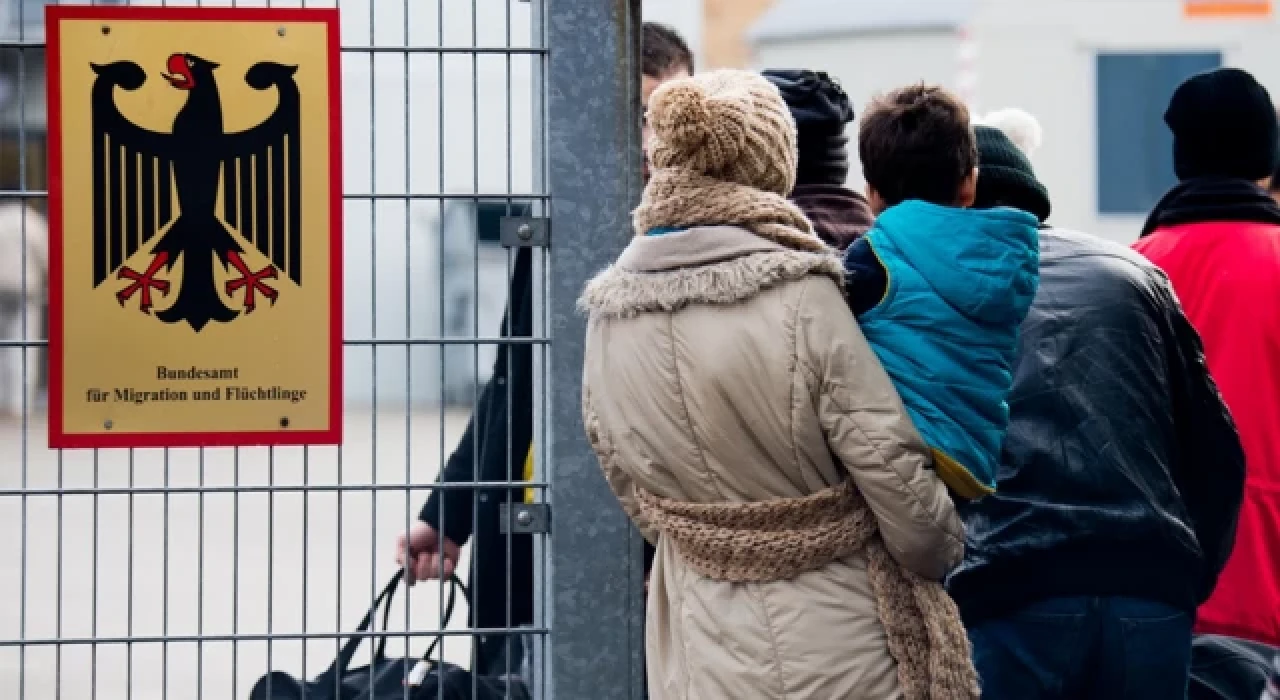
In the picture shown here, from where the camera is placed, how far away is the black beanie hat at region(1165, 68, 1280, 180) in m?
4.17

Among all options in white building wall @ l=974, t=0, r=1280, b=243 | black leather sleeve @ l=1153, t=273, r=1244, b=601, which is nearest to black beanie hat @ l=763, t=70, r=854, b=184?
black leather sleeve @ l=1153, t=273, r=1244, b=601

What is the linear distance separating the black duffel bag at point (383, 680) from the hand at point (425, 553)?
4cm

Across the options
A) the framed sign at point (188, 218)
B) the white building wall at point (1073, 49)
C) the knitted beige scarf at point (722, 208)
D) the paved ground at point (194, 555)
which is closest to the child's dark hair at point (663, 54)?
the framed sign at point (188, 218)

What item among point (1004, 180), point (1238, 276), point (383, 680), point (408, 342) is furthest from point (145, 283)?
point (1238, 276)

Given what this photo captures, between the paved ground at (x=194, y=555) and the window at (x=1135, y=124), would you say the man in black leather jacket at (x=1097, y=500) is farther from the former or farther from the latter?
the window at (x=1135, y=124)

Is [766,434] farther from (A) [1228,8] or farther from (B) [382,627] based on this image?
(A) [1228,8]

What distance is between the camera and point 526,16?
11.7 feet

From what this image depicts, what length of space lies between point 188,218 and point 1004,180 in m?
1.53

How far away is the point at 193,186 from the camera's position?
345 cm

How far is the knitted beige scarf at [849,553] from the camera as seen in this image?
2.88m

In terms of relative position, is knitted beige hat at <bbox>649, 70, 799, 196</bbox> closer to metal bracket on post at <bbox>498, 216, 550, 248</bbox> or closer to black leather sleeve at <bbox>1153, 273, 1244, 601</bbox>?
metal bracket on post at <bbox>498, 216, 550, 248</bbox>

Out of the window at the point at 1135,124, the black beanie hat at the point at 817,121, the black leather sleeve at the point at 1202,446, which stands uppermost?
the window at the point at 1135,124

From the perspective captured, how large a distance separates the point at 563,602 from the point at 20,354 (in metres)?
1.10

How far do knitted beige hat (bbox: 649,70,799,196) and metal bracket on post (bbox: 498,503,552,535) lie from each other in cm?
80
